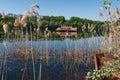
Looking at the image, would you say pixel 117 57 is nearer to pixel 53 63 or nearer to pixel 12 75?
pixel 12 75

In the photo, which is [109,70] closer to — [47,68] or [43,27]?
[47,68]

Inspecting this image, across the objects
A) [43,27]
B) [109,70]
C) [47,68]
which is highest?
[43,27]

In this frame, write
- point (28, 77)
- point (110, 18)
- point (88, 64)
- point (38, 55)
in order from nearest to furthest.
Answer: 1. point (110, 18)
2. point (28, 77)
3. point (88, 64)
4. point (38, 55)

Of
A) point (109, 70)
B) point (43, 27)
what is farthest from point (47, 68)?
point (43, 27)

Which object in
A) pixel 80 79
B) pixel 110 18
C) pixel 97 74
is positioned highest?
pixel 110 18

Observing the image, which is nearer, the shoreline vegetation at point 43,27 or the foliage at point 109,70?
the foliage at point 109,70

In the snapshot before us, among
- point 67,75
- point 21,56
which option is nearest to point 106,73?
point 67,75

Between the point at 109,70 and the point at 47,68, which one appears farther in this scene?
the point at 47,68

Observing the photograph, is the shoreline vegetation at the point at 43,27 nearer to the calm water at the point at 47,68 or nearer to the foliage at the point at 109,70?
the calm water at the point at 47,68

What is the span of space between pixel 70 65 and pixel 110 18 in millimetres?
3768

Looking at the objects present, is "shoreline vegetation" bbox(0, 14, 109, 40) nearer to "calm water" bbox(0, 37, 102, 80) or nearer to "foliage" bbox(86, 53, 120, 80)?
"calm water" bbox(0, 37, 102, 80)

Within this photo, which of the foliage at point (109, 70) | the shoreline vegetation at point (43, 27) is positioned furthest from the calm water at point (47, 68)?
the foliage at point (109, 70)

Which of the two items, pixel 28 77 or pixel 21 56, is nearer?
pixel 28 77

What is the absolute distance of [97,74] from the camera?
6.16 m
